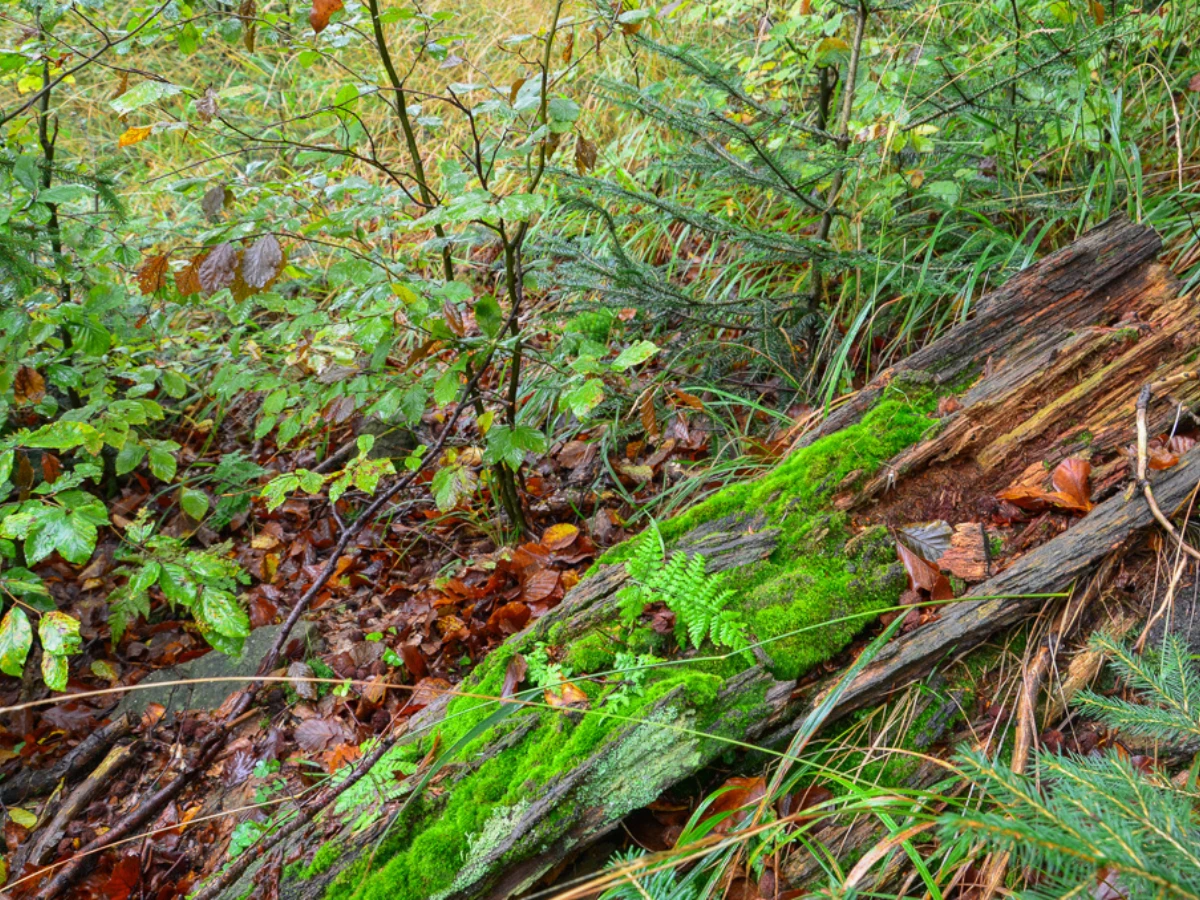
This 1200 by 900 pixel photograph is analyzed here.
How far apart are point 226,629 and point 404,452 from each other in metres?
1.90

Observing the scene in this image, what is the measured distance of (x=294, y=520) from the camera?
388cm

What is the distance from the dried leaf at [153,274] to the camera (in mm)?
2127

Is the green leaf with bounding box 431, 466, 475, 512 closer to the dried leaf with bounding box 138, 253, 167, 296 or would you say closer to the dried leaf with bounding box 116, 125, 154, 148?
the dried leaf with bounding box 138, 253, 167, 296

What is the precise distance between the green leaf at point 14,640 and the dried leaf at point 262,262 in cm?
107

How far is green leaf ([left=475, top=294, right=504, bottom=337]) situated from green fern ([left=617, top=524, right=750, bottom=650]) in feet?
3.12

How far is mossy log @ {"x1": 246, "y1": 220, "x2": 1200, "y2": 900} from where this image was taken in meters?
1.72

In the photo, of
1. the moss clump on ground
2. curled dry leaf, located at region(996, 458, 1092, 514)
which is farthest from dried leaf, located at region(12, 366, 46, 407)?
curled dry leaf, located at region(996, 458, 1092, 514)

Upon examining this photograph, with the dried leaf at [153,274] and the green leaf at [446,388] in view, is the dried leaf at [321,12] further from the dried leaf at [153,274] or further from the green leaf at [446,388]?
the green leaf at [446,388]

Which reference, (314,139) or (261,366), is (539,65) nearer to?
(314,139)

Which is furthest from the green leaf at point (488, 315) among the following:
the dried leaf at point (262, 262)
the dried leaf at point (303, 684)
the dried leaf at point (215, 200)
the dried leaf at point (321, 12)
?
the dried leaf at point (303, 684)

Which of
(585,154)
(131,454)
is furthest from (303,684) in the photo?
(585,154)

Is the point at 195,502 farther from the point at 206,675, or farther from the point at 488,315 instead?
the point at 488,315

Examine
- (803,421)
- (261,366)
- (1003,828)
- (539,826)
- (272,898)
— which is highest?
(261,366)

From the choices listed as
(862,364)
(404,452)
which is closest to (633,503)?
(862,364)
